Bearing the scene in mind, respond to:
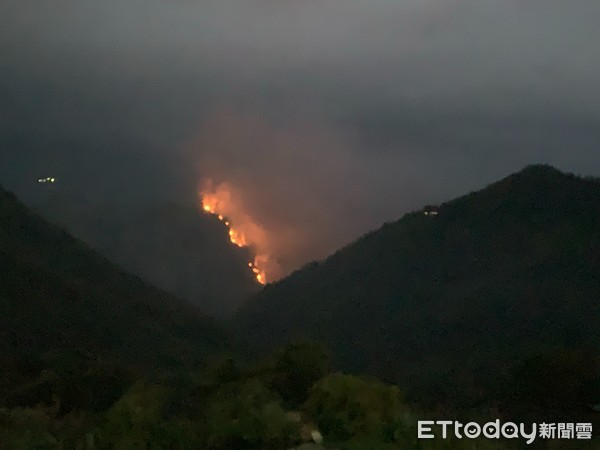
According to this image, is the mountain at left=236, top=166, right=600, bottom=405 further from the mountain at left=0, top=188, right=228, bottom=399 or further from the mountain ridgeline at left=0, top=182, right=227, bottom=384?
the mountain ridgeline at left=0, top=182, right=227, bottom=384

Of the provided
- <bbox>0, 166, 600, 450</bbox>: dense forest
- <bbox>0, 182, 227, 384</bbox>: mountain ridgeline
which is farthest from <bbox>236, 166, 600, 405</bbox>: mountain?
<bbox>0, 182, 227, 384</bbox>: mountain ridgeline

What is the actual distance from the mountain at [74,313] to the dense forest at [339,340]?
0.23m

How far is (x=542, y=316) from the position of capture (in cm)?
5050

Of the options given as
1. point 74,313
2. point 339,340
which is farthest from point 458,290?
point 74,313

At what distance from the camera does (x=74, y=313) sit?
151 ft

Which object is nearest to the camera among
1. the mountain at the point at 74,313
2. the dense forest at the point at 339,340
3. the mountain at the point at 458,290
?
the dense forest at the point at 339,340

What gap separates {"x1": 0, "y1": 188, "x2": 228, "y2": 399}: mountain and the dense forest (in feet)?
0.76

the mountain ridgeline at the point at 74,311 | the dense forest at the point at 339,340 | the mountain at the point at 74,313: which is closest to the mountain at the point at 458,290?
the dense forest at the point at 339,340

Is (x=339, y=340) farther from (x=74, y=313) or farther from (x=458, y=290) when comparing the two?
(x=74, y=313)

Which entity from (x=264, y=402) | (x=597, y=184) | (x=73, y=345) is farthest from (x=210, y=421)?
(x=597, y=184)

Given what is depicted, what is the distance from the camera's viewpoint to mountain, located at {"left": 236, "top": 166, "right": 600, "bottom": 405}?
45.9 metres

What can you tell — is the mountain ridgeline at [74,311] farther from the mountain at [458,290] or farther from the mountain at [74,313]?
the mountain at [458,290]

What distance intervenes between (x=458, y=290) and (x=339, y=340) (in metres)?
13.5

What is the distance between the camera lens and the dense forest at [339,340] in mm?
10797
